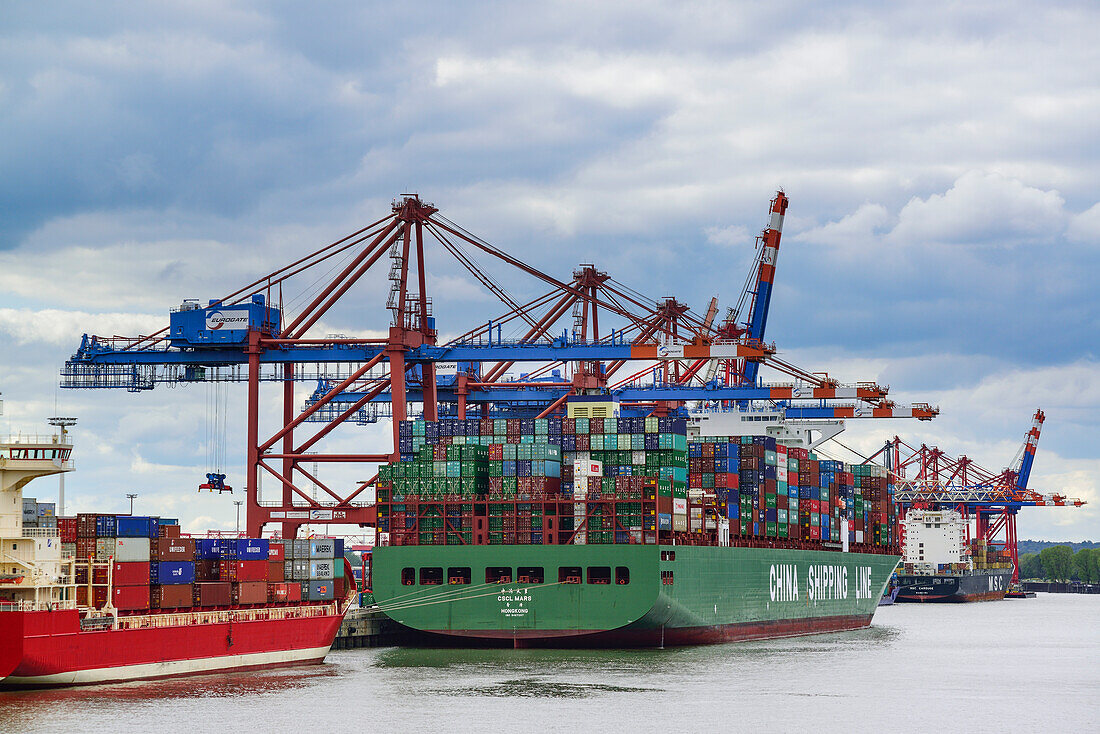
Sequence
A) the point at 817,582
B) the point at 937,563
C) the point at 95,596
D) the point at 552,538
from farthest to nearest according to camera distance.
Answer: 1. the point at 937,563
2. the point at 817,582
3. the point at 552,538
4. the point at 95,596

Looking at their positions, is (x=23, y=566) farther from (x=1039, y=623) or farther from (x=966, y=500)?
(x=966, y=500)

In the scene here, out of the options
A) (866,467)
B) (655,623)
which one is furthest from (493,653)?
(866,467)

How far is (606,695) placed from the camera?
40469 millimetres

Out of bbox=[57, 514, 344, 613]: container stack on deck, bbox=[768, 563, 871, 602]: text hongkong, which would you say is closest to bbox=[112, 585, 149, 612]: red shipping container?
bbox=[57, 514, 344, 613]: container stack on deck

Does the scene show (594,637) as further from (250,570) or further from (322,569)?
(250,570)

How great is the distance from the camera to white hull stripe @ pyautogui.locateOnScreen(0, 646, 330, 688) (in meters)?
38.3

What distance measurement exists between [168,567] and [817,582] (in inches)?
1401

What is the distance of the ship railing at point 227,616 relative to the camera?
41031mm

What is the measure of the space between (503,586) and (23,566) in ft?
61.6

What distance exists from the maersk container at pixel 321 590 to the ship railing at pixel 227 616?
0.25m

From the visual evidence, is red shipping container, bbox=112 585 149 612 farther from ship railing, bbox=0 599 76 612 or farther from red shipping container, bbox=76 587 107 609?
ship railing, bbox=0 599 76 612

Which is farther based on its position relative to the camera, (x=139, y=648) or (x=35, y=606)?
(x=139, y=648)

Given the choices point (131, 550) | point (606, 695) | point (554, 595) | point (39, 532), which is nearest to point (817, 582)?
point (554, 595)

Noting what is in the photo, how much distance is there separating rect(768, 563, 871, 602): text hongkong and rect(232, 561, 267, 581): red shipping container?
25.2 m
